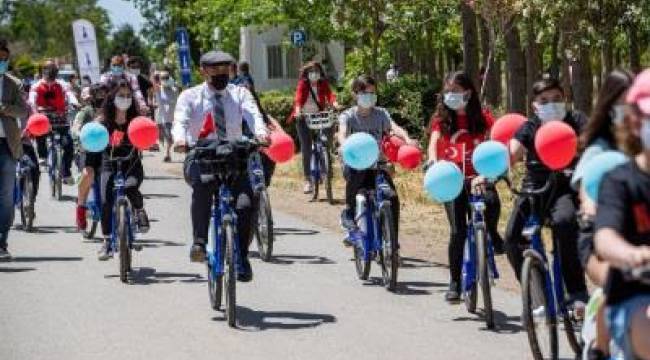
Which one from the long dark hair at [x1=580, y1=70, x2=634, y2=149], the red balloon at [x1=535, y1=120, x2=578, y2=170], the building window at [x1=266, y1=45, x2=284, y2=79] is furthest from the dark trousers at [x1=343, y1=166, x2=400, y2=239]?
the building window at [x1=266, y1=45, x2=284, y2=79]

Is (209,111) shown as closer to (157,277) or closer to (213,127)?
(213,127)

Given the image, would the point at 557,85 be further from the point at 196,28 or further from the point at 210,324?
the point at 196,28

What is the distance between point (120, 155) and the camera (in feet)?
42.8

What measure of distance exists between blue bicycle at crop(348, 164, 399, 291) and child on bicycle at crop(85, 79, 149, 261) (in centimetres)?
208

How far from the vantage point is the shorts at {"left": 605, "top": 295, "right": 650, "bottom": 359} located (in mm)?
5039

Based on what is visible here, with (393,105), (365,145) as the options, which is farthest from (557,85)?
(393,105)

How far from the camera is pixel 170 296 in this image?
1132 cm

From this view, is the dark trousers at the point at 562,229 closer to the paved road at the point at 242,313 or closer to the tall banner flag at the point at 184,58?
the paved road at the point at 242,313

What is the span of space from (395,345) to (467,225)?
1.27 metres

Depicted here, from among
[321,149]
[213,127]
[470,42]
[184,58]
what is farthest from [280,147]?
[184,58]

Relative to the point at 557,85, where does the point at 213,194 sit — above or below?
below

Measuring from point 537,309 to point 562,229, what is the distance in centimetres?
52

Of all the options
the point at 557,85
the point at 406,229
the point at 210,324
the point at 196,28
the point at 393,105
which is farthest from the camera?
the point at 196,28

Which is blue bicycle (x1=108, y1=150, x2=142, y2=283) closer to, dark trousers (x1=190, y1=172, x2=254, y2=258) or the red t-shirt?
dark trousers (x1=190, y1=172, x2=254, y2=258)
